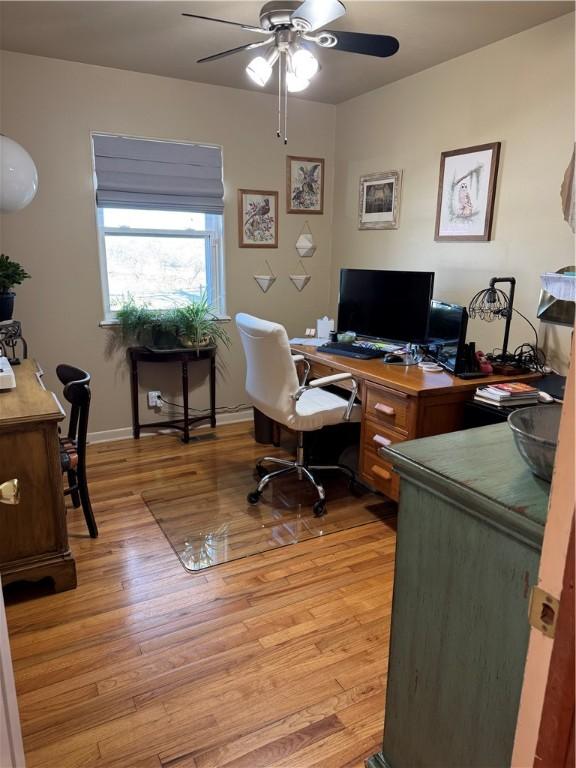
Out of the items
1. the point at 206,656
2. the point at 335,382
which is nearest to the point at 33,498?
the point at 206,656

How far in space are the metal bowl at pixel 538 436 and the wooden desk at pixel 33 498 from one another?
1.65 m

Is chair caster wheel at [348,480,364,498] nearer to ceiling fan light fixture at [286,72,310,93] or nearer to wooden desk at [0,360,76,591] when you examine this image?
wooden desk at [0,360,76,591]

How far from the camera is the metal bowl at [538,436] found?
94 cm

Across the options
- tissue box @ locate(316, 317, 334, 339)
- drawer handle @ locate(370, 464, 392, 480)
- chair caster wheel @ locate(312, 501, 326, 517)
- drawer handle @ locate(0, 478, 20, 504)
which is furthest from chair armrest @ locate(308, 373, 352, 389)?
drawer handle @ locate(0, 478, 20, 504)

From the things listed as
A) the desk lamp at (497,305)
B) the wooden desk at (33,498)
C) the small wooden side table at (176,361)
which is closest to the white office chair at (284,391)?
the desk lamp at (497,305)

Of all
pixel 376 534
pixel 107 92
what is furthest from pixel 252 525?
pixel 107 92

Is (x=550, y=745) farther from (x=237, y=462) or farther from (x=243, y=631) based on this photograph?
(x=237, y=462)

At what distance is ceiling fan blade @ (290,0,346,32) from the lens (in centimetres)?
196

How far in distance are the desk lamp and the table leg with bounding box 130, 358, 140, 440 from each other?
233 centimetres

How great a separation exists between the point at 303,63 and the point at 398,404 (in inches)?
63.8

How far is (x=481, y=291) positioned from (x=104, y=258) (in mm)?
2518

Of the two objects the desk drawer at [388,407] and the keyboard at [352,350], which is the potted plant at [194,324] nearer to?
the keyboard at [352,350]

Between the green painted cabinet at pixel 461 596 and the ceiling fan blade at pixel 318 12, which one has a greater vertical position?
the ceiling fan blade at pixel 318 12

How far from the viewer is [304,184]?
4.16 metres
